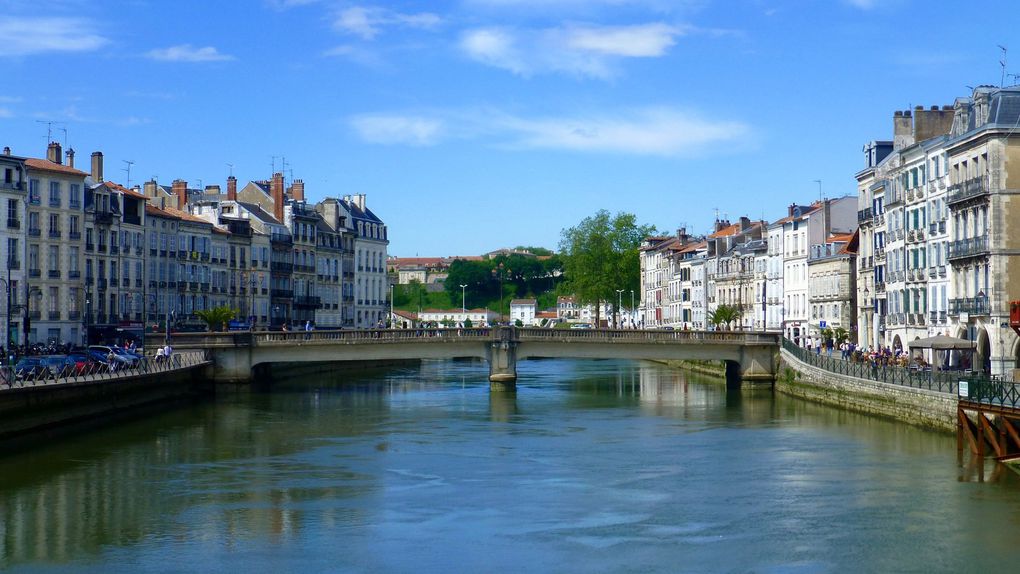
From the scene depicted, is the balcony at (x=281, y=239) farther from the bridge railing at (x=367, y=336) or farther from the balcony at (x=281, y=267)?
the bridge railing at (x=367, y=336)

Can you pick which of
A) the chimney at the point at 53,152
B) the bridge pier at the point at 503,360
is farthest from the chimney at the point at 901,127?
the chimney at the point at 53,152

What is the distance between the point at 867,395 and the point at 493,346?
74.7 feet

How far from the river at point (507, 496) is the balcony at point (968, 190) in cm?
1022

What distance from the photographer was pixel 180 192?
97500mm

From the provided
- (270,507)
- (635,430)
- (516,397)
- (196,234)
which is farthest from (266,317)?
(270,507)

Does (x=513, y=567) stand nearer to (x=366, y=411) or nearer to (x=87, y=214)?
(x=366, y=411)

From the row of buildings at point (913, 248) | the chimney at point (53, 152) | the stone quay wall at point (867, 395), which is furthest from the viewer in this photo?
the chimney at point (53, 152)

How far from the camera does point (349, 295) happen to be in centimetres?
11556

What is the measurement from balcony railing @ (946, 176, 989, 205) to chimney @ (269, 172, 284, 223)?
57.7 metres

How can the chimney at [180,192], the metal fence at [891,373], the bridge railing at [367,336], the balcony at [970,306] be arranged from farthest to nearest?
the chimney at [180,192], the bridge railing at [367,336], the balcony at [970,306], the metal fence at [891,373]

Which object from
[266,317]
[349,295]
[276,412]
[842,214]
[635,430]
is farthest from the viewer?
[349,295]

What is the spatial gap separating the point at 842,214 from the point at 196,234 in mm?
41600

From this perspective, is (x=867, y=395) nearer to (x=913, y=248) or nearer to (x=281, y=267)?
(x=913, y=248)

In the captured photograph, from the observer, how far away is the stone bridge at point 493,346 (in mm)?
67000
